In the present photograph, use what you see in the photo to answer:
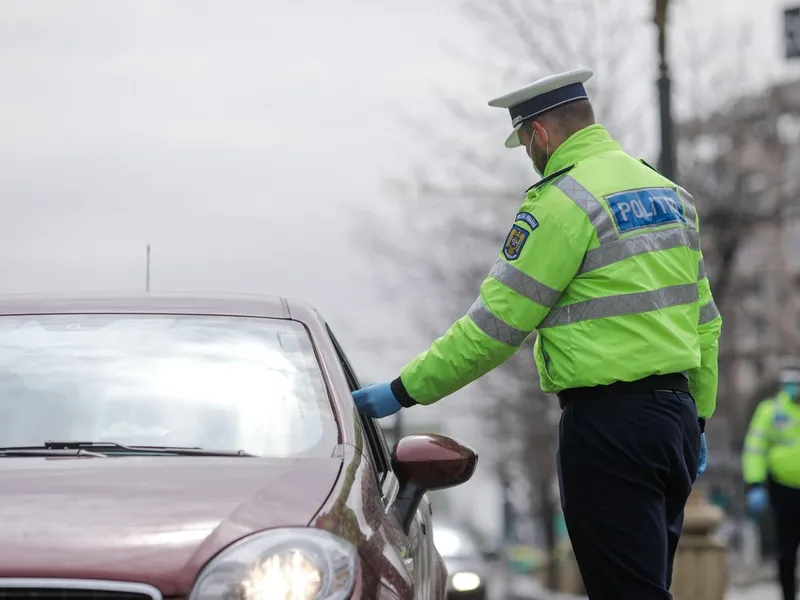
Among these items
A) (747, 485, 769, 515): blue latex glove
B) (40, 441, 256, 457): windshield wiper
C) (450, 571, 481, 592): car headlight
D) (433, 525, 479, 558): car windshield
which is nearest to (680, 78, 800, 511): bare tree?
(433, 525, 479, 558): car windshield

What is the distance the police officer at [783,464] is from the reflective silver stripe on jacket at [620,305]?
653 centimetres

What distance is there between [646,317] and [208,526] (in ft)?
5.90

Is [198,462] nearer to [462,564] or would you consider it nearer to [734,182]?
[462,564]

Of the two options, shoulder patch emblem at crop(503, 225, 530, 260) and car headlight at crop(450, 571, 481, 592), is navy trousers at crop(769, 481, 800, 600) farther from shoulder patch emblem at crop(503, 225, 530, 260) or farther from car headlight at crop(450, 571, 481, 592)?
shoulder patch emblem at crop(503, 225, 530, 260)

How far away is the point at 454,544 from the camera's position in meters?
13.2

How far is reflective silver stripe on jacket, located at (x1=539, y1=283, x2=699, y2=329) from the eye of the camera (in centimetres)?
471

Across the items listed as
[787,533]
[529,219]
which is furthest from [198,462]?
[787,533]

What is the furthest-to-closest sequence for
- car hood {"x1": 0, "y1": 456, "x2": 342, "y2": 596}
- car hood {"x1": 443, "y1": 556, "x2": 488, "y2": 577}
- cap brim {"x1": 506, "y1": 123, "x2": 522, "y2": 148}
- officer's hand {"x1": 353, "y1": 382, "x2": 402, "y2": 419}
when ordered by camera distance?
car hood {"x1": 443, "y1": 556, "x2": 488, "y2": 577}
cap brim {"x1": 506, "y1": 123, "x2": 522, "y2": 148}
officer's hand {"x1": 353, "y1": 382, "x2": 402, "y2": 419}
car hood {"x1": 0, "y1": 456, "x2": 342, "y2": 596}

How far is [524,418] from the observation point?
34.1 meters

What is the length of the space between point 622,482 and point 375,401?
0.81 meters

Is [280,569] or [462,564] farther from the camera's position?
[462,564]

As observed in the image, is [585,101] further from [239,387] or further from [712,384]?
[239,387]

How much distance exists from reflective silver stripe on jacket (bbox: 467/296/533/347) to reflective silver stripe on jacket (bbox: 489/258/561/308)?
0.10 m

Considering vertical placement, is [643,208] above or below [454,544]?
above
